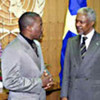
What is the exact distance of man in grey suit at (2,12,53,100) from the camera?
5.64ft

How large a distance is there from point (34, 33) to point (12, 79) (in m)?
0.42

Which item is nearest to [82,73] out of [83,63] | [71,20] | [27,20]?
[83,63]

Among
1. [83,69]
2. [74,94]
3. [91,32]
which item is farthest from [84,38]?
[74,94]

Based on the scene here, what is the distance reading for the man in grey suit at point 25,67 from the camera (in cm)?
172

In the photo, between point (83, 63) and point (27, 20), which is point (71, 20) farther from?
point (27, 20)

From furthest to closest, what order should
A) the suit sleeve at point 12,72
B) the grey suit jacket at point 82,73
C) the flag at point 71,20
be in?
1. the flag at point 71,20
2. the grey suit jacket at point 82,73
3. the suit sleeve at point 12,72

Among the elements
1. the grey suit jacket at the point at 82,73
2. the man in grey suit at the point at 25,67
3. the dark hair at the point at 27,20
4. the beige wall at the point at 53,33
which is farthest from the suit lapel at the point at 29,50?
the beige wall at the point at 53,33

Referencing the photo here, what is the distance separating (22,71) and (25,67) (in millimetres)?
38

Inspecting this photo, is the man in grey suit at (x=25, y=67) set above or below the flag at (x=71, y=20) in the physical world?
Answer: below

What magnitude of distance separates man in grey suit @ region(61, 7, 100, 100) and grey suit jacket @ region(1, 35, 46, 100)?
0.51m

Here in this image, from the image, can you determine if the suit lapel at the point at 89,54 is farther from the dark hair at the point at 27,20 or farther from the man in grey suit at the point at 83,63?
the dark hair at the point at 27,20

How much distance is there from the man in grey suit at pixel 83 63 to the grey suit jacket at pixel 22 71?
512mm

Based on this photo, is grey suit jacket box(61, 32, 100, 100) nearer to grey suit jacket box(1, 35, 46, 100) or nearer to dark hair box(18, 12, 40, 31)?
grey suit jacket box(1, 35, 46, 100)

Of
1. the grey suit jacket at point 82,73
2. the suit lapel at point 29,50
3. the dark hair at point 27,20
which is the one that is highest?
the dark hair at point 27,20
